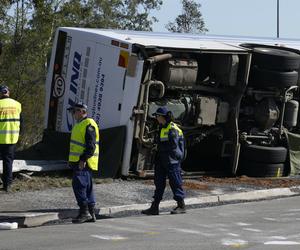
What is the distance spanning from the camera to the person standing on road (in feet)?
37.7

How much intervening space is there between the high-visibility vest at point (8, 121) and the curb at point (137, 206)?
6.63 ft

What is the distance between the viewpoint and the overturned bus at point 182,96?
502 inches

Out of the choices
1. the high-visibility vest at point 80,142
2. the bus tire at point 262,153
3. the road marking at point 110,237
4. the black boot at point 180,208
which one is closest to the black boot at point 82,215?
the high-visibility vest at point 80,142

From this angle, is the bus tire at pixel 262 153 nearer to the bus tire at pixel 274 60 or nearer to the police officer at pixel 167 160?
the bus tire at pixel 274 60

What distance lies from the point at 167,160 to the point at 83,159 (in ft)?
4.68

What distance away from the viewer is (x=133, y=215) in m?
10.6

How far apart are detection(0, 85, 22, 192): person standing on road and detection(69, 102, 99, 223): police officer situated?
2097mm

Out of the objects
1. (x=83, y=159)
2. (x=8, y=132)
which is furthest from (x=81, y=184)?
(x=8, y=132)

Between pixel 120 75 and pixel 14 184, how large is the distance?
272cm

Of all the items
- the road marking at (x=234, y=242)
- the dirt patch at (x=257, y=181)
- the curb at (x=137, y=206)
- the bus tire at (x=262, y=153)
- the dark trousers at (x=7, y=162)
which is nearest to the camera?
the road marking at (x=234, y=242)

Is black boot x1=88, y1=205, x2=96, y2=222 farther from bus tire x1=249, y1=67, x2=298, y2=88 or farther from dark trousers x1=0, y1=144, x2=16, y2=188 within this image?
bus tire x1=249, y1=67, x2=298, y2=88

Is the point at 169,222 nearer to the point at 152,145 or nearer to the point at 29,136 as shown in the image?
the point at 152,145

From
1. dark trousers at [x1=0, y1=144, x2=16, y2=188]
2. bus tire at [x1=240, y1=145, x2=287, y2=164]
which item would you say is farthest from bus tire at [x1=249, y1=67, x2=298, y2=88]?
dark trousers at [x1=0, y1=144, x2=16, y2=188]

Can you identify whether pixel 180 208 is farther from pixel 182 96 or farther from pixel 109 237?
pixel 182 96
